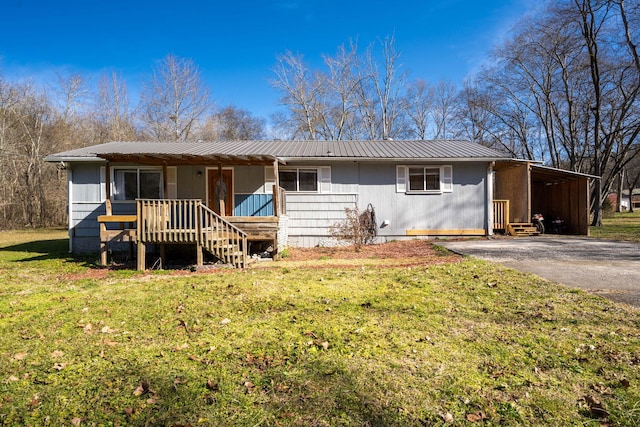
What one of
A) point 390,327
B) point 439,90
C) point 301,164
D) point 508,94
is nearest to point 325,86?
point 439,90

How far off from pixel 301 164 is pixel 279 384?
9.68 meters

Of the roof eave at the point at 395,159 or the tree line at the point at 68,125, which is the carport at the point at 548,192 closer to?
the roof eave at the point at 395,159

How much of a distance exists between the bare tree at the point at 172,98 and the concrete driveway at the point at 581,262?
24566 millimetres

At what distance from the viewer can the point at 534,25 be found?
21359mm

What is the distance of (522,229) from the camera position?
12961 millimetres

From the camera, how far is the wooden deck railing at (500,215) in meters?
13.0

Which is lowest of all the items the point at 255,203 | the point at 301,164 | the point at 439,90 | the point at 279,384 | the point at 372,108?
the point at 279,384

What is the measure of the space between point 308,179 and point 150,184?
530 centimetres

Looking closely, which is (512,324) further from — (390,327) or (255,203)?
(255,203)

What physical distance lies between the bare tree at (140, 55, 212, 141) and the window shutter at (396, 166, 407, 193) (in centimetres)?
2130

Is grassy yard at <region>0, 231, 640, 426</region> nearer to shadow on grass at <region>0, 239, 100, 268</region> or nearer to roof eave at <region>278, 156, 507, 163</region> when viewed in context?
shadow on grass at <region>0, 239, 100, 268</region>

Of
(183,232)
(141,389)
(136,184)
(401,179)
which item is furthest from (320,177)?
(141,389)

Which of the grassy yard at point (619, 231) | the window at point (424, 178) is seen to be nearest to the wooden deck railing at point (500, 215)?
the window at point (424, 178)

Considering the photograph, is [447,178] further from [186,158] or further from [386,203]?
[186,158]
